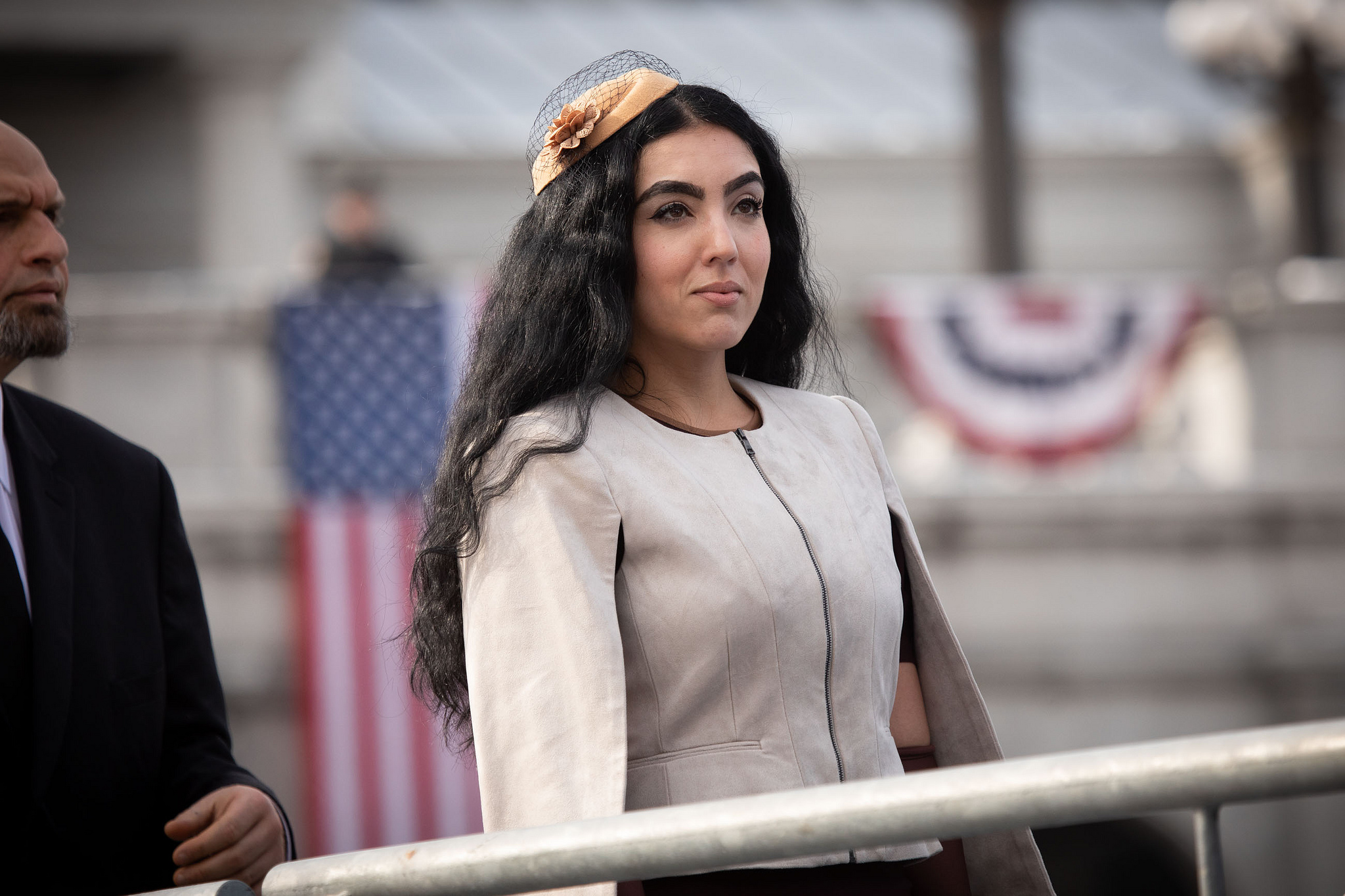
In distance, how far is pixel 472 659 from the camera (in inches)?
69.4

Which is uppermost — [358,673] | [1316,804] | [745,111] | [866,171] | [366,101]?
[366,101]

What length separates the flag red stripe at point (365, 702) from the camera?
7.57 meters

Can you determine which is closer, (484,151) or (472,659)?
(472,659)

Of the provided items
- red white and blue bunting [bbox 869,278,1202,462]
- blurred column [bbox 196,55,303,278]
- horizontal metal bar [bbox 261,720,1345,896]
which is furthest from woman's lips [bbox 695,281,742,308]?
blurred column [bbox 196,55,303,278]

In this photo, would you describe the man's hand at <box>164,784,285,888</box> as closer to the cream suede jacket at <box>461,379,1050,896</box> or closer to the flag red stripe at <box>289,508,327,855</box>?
the cream suede jacket at <box>461,379,1050,896</box>

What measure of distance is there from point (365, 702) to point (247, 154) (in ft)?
18.2

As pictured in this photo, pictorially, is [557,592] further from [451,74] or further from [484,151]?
[451,74]

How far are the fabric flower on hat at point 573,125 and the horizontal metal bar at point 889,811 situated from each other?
956mm

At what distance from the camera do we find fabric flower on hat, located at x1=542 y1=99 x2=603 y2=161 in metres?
1.96

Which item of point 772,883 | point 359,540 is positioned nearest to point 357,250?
point 359,540

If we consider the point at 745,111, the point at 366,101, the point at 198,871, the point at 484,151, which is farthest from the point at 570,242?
the point at 366,101

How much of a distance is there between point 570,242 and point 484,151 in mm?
11321

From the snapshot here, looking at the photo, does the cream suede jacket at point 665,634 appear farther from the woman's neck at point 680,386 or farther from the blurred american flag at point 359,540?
the blurred american flag at point 359,540

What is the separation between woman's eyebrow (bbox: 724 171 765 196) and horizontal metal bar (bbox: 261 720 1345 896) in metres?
0.88
